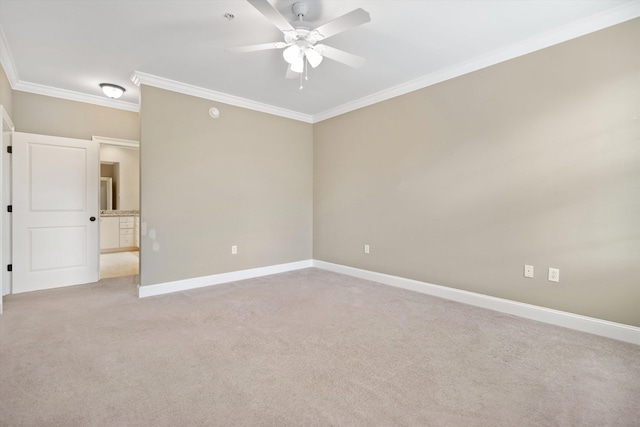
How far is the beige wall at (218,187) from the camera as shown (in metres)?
3.75

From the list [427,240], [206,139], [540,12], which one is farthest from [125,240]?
[540,12]

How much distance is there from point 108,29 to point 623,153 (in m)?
4.53

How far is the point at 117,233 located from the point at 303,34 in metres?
7.05

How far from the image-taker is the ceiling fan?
2.01 m

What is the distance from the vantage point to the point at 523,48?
2910mm

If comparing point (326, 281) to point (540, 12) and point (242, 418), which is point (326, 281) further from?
point (540, 12)

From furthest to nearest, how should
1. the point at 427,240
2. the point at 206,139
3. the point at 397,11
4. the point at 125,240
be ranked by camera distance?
the point at 125,240
the point at 206,139
the point at 427,240
the point at 397,11

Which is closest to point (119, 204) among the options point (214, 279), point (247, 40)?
point (214, 279)

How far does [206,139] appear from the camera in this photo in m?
4.18

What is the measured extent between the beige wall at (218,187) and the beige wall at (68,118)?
129cm

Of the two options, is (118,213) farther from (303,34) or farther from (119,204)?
(303,34)

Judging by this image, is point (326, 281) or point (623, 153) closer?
point (623, 153)

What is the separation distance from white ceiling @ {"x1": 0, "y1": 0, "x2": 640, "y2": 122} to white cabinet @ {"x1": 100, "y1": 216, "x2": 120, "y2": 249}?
149 inches

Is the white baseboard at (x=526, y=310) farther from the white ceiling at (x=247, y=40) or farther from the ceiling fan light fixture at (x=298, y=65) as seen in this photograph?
the ceiling fan light fixture at (x=298, y=65)
